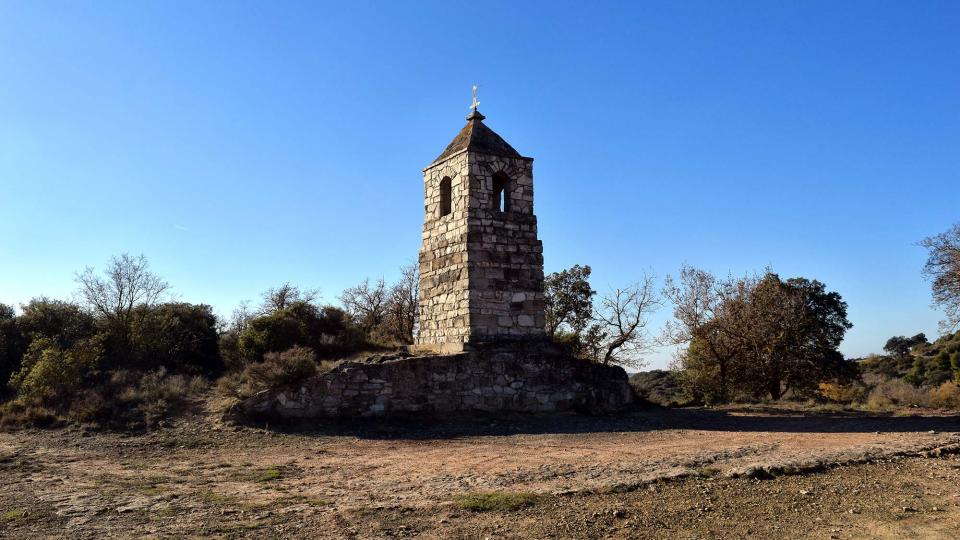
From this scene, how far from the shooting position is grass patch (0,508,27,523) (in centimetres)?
601

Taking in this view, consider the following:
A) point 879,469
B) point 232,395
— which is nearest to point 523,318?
point 232,395

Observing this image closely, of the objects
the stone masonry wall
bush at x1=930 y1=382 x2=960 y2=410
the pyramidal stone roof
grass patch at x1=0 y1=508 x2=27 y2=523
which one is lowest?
grass patch at x1=0 y1=508 x2=27 y2=523

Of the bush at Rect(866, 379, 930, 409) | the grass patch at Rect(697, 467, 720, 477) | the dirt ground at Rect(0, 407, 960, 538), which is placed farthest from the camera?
the bush at Rect(866, 379, 930, 409)

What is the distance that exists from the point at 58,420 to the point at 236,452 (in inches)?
176

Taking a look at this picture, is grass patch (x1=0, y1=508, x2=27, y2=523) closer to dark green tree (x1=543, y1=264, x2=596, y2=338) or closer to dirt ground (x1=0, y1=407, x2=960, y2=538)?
dirt ground (x1=0, y1=407, x2=960, y2=538)

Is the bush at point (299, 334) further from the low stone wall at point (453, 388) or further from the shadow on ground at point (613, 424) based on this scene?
the shadow on ground at point (613, 424)

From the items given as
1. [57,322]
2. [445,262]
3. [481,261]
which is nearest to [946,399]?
[481,261]

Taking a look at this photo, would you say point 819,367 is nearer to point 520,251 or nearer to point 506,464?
point 520,251

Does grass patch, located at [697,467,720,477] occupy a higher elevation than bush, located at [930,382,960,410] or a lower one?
lower

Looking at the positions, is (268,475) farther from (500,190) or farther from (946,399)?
(946,399)

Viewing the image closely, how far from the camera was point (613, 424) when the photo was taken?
13.0m

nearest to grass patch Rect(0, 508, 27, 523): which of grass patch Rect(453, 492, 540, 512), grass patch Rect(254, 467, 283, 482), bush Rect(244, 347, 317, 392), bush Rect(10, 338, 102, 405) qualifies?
grass patch Rect(254, 467, 283, 482)

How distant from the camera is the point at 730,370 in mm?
21031

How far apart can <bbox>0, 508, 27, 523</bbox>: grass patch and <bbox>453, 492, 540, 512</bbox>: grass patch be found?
3878mm
